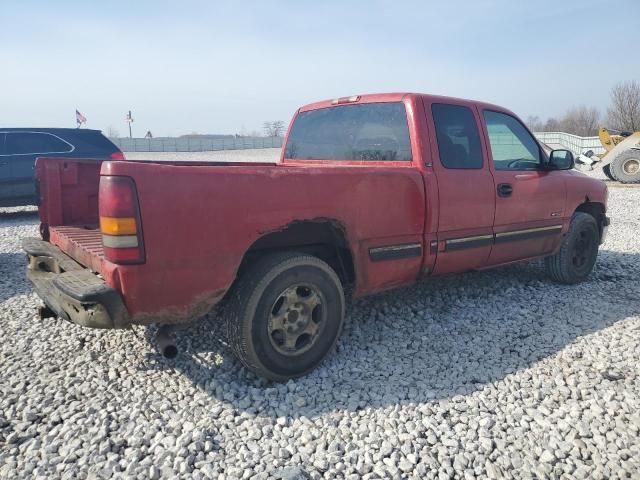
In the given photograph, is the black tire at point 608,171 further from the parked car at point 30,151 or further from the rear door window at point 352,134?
the parked car at point 30,151

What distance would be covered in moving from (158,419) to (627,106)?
4153 centimetres

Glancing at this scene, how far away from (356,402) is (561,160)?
11.0 ft

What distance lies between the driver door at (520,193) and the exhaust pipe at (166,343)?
2857mm

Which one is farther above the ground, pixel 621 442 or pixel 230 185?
pixel 230 185

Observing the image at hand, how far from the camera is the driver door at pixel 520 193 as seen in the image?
4.22 metres

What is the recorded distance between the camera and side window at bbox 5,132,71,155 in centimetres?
891

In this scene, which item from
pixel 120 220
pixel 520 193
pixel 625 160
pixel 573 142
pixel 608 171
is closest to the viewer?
pixel 120 220

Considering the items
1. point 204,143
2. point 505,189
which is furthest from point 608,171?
point 204,143

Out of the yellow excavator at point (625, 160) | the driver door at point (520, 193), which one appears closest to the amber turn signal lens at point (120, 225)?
the driver door at point (520, 193)

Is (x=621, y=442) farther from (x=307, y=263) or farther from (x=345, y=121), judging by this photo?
(x=345, y=121)

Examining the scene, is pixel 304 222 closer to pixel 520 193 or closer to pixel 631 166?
pixel 520 193

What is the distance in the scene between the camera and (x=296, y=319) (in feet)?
10.2

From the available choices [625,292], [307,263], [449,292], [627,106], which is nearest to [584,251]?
[625,292]

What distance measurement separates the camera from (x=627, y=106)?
3497cm
